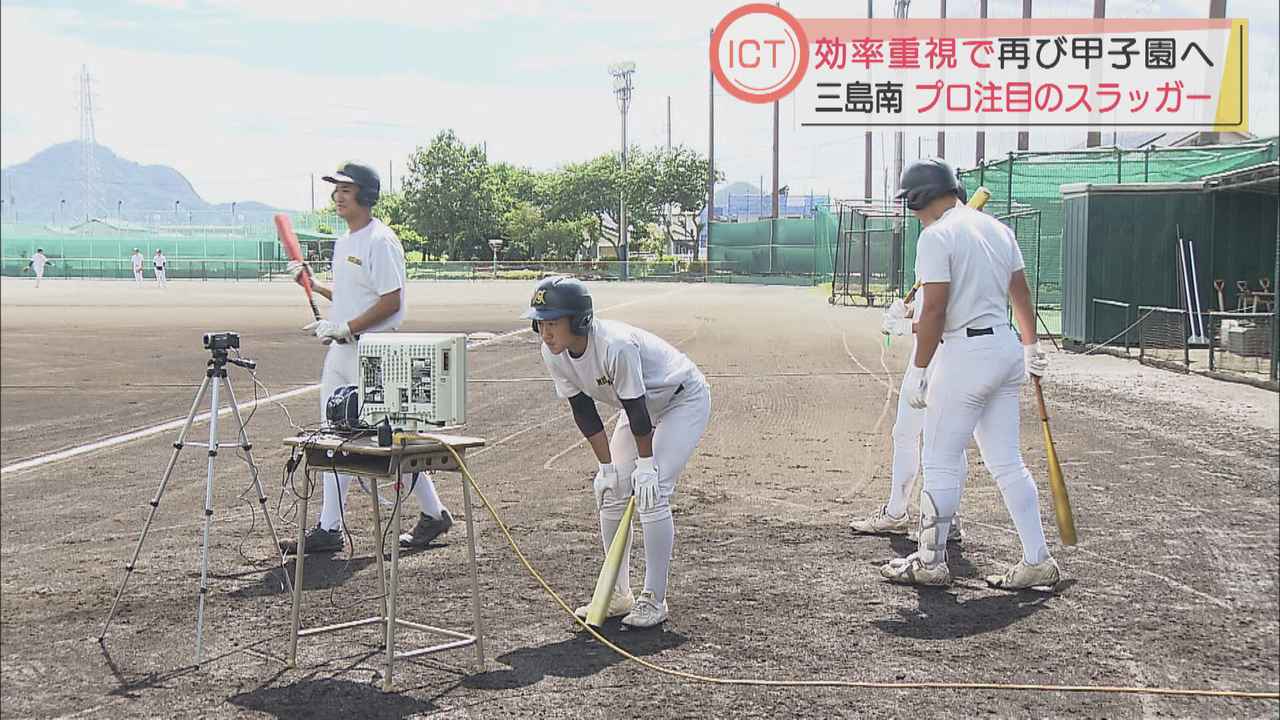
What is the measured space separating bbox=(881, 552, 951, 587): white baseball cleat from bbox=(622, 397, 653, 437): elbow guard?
51.8 inches

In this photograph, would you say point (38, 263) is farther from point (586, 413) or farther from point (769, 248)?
point (769, 248)

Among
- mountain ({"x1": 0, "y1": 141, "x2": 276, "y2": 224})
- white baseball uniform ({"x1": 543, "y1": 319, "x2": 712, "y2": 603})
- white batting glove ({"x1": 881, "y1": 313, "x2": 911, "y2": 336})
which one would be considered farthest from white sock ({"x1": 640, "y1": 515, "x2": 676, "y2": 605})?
mountain ({"x1": 0, "y1": 141, "x2": 276, "y2": 224})

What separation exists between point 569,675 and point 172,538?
2195 mm

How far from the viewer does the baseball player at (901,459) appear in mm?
4676

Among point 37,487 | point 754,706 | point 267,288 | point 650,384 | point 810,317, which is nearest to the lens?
point 754,706

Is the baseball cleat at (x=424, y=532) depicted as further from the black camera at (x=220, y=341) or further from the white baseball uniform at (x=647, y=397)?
the black camera at (x=220, y=341)

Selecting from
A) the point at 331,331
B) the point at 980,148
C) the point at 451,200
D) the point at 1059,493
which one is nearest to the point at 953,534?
the point at 1059,493

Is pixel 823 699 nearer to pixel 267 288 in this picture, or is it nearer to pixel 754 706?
pixel 754 706

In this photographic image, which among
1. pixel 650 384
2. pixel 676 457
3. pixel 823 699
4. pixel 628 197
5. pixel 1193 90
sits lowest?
pixel 823 699

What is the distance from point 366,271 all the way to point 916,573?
7.32ft

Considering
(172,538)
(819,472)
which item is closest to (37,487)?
(172,538)

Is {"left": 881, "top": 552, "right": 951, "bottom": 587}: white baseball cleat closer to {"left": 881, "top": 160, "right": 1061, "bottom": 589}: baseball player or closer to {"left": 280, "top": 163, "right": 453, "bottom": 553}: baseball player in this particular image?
{"left": 881, "top": 160, "right": 1061, "bottom": 589}: baseball player

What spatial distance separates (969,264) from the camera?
3.85 meters

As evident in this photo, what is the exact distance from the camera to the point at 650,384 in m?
3.62
